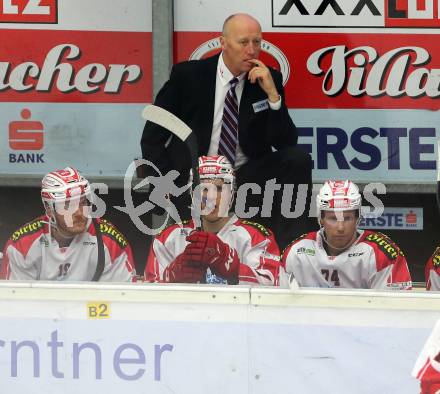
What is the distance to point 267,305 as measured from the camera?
13.5ft

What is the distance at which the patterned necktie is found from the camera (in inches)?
223

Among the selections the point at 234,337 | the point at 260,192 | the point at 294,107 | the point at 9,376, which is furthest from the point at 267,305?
the point at 294,107

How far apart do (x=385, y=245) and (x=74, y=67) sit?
2327mm

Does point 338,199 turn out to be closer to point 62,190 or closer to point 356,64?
point 62,190

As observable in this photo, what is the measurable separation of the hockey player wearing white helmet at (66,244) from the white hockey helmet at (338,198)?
0.88 metres

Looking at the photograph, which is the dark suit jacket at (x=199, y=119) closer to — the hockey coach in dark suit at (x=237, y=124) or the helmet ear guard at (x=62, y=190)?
the hockey coach in dark suit at (x=237, y=124)

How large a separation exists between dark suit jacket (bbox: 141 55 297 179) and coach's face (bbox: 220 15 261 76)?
12 cm

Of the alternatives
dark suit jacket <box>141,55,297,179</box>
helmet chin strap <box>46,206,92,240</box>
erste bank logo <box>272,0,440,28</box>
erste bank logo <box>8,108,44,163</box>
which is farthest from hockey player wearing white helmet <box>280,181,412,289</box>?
erste bank logo <box>8,108,44,163</box>

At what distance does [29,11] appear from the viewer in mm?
6582

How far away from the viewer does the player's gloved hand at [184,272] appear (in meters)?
4.73

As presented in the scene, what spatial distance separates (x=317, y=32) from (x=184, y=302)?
9.17 feet

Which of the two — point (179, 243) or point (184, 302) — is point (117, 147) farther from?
point (184, 302)

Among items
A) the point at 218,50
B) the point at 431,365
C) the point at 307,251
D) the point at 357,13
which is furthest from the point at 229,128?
the point at 431,365

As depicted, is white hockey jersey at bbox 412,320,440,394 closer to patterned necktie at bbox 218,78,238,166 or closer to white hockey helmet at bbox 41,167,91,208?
white hockey helmet at bbox 41,167,91,208
